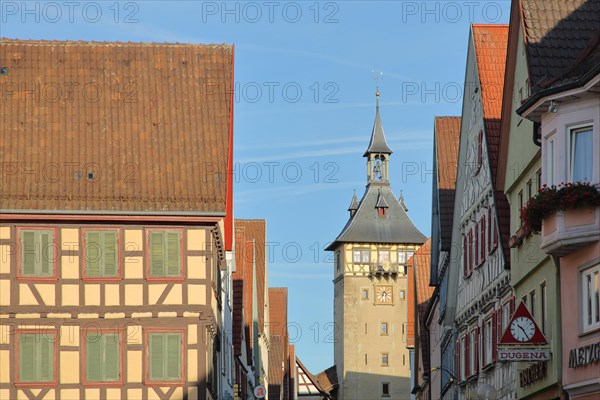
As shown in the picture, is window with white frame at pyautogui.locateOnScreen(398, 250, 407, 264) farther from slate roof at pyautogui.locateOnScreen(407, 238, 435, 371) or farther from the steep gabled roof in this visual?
the steep gabled roof

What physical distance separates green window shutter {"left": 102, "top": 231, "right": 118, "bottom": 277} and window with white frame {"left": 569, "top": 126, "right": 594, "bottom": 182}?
12.4 meters

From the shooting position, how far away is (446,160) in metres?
45.6

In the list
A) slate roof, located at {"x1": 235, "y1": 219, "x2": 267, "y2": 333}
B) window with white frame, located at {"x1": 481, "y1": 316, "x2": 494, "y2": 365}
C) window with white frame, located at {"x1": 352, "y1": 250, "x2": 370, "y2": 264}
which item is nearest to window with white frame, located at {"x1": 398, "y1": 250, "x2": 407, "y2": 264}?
window with white frame, located at {"x1": 352, "y1": 250, "x2": 370, "y2": 264}

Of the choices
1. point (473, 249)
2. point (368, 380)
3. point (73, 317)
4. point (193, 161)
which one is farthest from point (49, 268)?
point (368, 380)

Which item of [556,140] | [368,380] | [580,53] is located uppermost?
[580,53]

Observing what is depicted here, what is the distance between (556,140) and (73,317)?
1277cm

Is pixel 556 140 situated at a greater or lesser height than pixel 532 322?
greater

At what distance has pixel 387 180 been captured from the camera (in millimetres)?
138250

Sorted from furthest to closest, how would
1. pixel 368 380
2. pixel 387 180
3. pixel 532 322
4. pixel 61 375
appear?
pixel 387 180
pixel 368 380
pixel 61 375
pixel 532 322

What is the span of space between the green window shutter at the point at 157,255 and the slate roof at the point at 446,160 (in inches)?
529

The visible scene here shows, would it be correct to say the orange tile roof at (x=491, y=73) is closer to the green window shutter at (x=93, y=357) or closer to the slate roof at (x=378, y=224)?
the green window shutter at (x=93, y=357)

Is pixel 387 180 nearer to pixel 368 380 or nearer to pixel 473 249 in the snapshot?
pixel 368 380

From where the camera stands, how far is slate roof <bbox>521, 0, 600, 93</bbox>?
26.1 meters

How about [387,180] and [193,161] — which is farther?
[387,180]
